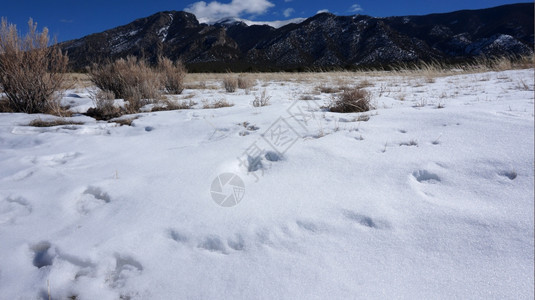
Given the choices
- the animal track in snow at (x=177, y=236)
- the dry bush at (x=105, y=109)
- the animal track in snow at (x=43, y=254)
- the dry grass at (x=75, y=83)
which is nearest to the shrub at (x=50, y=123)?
the dry bush at (x=105, y=109)

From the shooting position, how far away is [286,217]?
128 centimetres

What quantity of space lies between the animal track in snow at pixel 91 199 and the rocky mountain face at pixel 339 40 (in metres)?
69.1

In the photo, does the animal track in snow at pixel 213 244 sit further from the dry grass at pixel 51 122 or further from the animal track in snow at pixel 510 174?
the dry grass at pixel 51 122

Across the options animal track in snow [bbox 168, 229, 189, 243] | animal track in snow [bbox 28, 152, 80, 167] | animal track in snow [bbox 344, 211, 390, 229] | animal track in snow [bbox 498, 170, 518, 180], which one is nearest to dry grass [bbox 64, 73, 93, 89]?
animal track in snow [bbox 28, 152, 80, 167]

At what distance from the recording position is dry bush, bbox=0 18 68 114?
364 centimetres

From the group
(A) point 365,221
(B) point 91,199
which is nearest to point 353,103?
(A) point 365,221

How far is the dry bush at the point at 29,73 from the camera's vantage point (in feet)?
12.0

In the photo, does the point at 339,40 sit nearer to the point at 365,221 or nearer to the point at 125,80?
the point at 125,80

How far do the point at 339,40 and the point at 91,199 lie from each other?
97.3 meters

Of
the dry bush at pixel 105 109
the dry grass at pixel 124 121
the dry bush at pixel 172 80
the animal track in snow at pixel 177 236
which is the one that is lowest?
the animal track in snow at pixel 177 236

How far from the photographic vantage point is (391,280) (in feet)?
3.02

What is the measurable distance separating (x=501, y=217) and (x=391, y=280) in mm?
654

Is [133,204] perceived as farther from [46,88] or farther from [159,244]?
[46,88]

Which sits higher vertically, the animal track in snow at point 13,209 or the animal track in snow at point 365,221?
the animal track in snow at point 13,209
